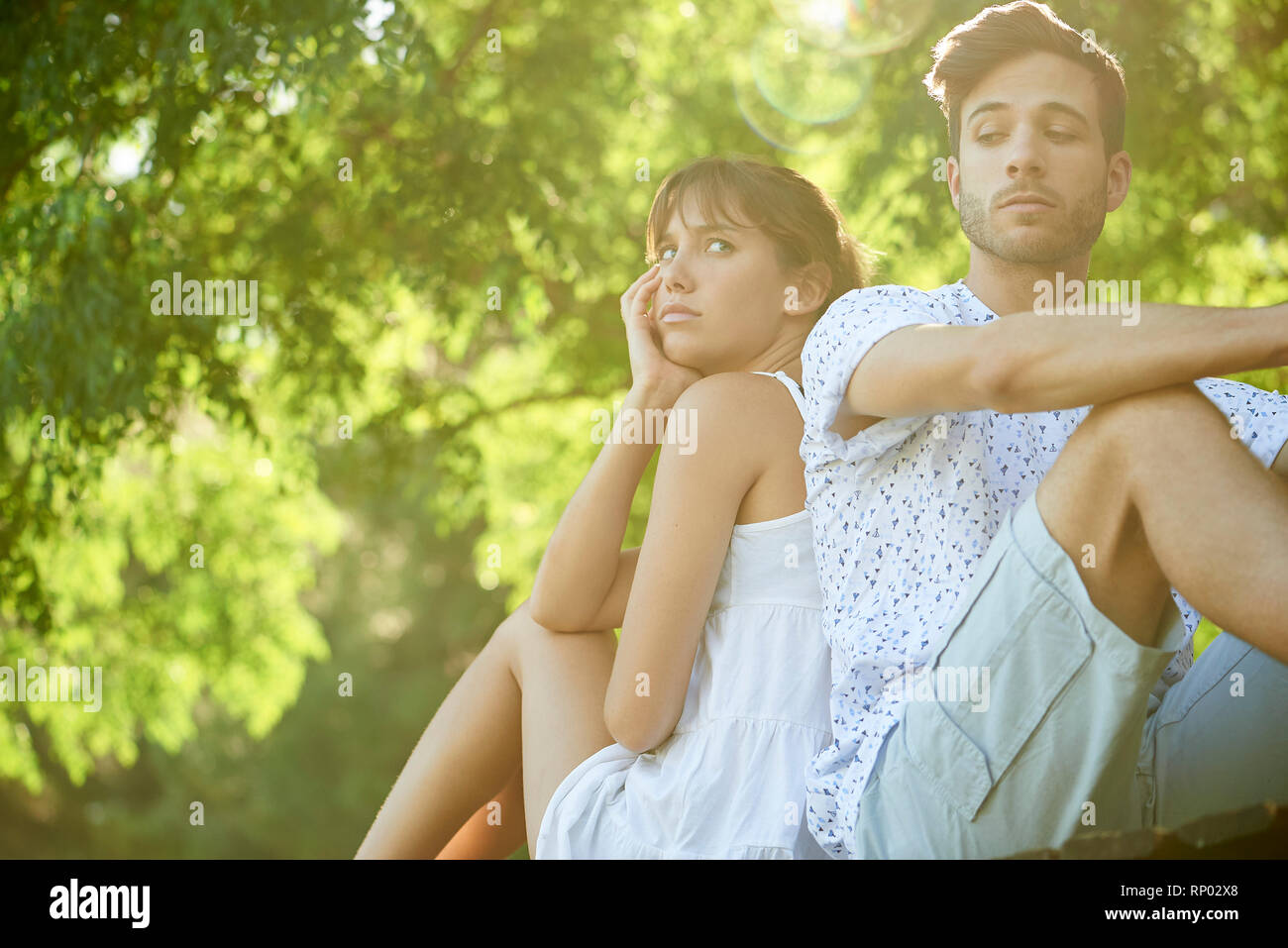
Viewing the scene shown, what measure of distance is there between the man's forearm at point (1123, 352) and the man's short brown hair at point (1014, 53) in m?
0.88

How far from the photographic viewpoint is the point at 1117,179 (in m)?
2.47

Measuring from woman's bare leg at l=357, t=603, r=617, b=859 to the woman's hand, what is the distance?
1.59 feet

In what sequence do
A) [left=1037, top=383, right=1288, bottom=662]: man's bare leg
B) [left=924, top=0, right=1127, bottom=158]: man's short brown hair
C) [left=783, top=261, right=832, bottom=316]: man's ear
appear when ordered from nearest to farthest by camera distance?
[left=1037, top=383, right=1288, bottom=662]: man's bare leg
[left=924, top=0, right=1127, bottom=158]: man's short brown hair
[left=783, top=261, right=832, bottom=316]: man's ear

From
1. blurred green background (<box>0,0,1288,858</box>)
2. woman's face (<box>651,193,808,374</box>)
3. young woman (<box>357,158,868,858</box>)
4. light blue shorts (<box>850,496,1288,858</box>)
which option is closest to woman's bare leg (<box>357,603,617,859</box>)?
young woman (<box>357,158,868,858</box>)

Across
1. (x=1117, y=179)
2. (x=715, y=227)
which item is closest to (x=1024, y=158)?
(x=1117, y=179)

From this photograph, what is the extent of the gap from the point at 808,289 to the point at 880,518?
671 millimetres

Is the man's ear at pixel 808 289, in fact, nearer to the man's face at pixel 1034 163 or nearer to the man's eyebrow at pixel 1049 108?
the man's face at pixel 1034 163

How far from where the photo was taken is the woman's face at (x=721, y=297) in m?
2.36

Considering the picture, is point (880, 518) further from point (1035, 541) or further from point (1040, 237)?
point (1040, 237)

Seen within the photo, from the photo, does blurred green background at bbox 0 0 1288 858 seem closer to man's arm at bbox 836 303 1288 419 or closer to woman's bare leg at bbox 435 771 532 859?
woman's bare leg at bbox 435 771 532 859

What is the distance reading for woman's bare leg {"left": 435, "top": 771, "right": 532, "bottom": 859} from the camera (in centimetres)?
254

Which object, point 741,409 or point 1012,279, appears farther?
point 1012,279
